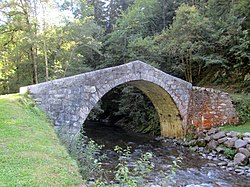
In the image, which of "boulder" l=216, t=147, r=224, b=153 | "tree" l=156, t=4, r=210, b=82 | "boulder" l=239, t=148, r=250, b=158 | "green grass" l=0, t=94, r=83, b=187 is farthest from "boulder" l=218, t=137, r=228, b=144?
"green grass" l=0, t=94, r=83, b=187

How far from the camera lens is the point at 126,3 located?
24.6 metres

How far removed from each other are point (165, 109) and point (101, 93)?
418 centimetres

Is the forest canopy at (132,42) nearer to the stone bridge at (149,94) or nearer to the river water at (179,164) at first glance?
the stone bridge at (149,94)

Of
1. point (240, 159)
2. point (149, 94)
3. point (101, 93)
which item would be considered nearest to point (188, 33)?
point (149, 94)

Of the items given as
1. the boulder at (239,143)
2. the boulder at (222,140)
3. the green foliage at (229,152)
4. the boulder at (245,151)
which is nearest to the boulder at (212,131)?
the boulder at (222,140)

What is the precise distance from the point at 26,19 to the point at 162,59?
7.72m

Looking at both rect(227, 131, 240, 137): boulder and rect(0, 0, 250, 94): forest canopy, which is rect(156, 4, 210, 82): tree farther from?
rect(227, 131, 240, 137): boulder

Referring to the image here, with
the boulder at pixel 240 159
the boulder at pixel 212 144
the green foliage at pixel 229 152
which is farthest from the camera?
the boulder at pixel 212 144

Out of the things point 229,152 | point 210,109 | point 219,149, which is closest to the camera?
point 229,152

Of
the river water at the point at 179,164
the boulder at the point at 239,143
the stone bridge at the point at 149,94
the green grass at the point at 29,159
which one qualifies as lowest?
the river water at the point at 179,164

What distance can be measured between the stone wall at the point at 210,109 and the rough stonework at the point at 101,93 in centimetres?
33

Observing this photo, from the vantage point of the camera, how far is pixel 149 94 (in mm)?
11031

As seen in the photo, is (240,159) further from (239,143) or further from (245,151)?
(239,143)

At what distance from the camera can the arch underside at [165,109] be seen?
397 inches
